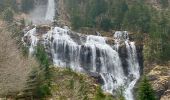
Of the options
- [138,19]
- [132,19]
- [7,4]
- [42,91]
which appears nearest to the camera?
[42,91]

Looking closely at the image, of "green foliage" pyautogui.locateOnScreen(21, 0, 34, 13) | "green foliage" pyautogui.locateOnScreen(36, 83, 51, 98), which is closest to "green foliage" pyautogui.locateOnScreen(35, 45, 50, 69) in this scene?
"green foliage" pyautogui.locateOnScreen(36, 83, 51, 98)

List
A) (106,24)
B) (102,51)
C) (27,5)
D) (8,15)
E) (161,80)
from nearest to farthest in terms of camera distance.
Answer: (161,80), (102,51), (106,24), (8,15), (27,5)

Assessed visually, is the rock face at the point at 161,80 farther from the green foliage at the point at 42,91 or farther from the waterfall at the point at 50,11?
the waterfall at the point at 50,11

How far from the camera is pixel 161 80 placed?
10069 centimetres

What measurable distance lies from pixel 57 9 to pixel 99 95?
98575 millimetres

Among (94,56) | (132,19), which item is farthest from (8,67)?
(132,19)

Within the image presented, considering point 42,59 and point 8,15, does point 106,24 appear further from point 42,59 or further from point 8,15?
point 42,59

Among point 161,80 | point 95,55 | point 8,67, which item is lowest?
point 161,80

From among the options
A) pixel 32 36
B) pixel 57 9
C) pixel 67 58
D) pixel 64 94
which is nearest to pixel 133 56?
pixel 67 58

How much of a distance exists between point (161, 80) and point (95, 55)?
1675 centimetres

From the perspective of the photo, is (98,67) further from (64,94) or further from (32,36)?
(64,94)

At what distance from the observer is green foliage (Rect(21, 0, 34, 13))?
15738 cm

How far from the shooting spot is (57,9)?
164m

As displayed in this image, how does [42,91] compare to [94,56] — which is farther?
[94,56]
